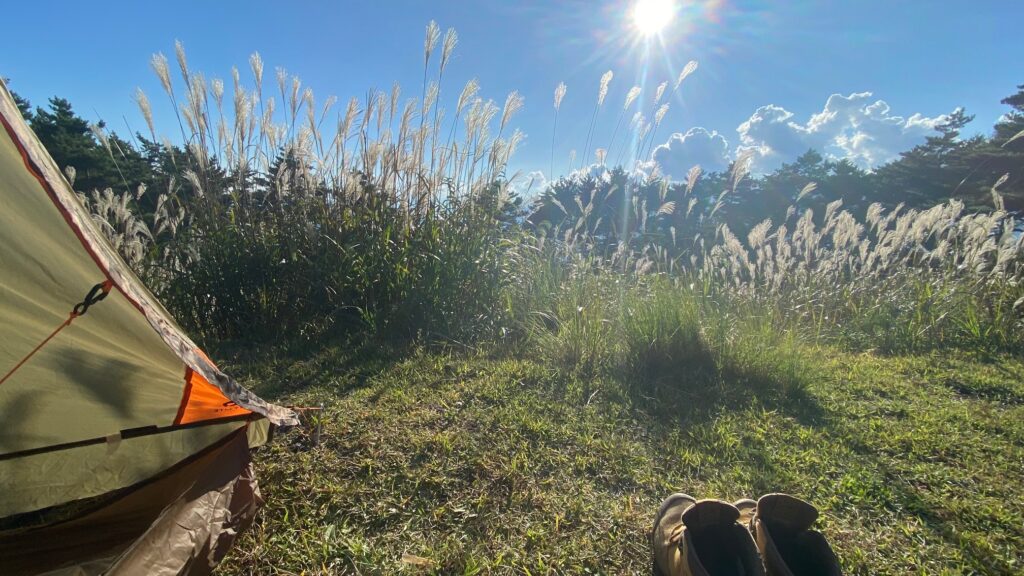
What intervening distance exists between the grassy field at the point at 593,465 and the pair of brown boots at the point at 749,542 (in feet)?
0.78

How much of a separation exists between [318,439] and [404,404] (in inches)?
19.9

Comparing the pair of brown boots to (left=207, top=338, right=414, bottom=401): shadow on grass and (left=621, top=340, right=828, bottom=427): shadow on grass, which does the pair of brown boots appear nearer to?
(left=621, top=340, right=828, bottom=427): shadow on grass

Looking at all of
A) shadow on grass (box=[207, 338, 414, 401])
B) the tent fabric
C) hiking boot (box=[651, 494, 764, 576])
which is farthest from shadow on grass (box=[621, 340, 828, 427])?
the tent fabric

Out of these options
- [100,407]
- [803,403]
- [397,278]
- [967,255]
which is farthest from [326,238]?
[967,255]

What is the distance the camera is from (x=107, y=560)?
120 centimetres

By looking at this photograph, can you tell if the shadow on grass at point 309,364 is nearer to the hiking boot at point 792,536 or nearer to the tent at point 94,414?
the tent at point 94,414

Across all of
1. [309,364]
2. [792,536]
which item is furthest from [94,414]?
[792,536]

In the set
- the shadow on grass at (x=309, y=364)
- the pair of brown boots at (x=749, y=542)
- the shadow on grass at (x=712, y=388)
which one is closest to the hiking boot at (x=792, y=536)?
the pair of brown boots at (x=749, y=542)

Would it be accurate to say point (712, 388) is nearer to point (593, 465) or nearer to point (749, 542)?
point (593, 465)

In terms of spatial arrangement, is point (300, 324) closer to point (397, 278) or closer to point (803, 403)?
point (397, 278)

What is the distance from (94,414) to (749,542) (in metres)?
2.14

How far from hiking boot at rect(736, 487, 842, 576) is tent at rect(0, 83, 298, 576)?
1.54 meters

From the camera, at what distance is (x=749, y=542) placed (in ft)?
3.89

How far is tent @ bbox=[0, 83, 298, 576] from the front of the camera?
116cm
